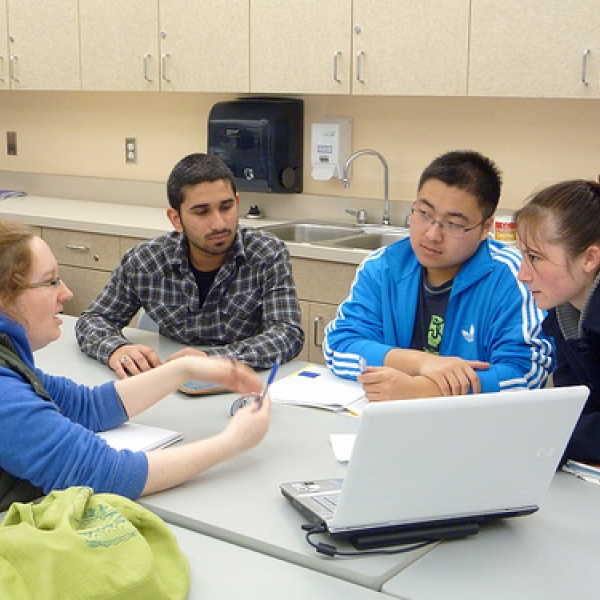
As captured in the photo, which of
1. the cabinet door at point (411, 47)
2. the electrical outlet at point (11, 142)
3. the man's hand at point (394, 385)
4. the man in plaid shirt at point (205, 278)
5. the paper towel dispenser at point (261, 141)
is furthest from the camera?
the electrical outlet at point (11, 142)

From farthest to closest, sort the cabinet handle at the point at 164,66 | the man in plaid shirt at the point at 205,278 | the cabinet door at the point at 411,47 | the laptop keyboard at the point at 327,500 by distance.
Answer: the cabinet handle at the point at 164,66 < the cabinet door at the point at 411,47 < the man in plaid shirt at the point at 205,278 < the laptop keyboard at the point at 327,500

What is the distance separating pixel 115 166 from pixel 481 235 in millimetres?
3030

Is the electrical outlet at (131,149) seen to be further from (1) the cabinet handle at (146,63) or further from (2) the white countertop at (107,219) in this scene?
(1) the cabinet handle at (146,63)

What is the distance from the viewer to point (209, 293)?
8.48ft

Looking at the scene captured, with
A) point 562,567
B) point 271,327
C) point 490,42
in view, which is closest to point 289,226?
point 490,42

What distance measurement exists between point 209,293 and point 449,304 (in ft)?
2.24

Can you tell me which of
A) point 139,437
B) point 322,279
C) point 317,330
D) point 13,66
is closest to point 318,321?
point 317,330

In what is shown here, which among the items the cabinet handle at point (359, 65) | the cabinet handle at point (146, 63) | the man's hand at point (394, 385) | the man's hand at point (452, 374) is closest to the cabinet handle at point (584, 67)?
the cabinet handle at point (359, 65)

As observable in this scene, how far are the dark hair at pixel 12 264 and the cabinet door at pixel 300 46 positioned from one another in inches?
90.0

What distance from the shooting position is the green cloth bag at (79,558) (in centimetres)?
117

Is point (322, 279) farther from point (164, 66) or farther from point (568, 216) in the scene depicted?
point (568, 216)

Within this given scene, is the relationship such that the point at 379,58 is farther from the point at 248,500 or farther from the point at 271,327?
the point at 248,500

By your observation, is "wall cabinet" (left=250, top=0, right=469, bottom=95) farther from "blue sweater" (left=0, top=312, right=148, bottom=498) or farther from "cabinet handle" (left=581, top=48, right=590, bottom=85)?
"blue sweater" (left=0, top=312, right=148, bottom=498)

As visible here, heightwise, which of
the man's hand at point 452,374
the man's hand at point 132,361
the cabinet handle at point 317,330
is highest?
the man's hand at point 452,374
